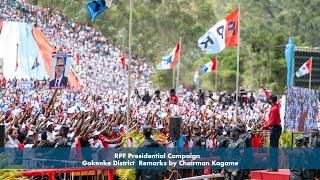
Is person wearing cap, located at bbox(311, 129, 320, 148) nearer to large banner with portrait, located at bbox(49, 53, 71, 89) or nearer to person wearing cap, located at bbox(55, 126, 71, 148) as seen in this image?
person wearing cap, located at bbox(55, 126, 71, 148)

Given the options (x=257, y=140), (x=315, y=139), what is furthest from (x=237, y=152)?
(x=257, y=140)

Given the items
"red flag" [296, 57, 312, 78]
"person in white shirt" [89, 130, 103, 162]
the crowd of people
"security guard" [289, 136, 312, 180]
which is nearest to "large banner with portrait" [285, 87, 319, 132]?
"security guard" [289, 136, 312, 180]

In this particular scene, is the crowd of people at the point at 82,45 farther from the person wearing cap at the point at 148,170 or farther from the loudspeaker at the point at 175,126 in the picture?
the person wearing cap at the point at 148,170

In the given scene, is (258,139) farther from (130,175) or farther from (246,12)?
(246,12)

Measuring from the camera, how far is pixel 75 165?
13320 mm

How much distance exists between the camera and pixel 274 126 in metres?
15.9

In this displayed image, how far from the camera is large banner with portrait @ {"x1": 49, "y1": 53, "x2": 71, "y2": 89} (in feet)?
62.4

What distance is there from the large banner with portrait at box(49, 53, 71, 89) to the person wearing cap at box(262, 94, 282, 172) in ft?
18.1

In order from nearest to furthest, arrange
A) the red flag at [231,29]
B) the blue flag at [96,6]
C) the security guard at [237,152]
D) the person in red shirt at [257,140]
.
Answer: the security guard at [237,152], the blue flag at [96,6], the person in red shirt at [257,140], the red flag at [231,29]

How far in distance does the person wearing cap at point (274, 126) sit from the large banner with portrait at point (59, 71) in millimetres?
5506

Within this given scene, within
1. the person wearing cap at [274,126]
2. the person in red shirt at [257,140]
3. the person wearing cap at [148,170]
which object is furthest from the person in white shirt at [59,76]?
the person wearing cap at [148,170]

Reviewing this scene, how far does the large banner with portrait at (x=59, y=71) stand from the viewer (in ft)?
62.4

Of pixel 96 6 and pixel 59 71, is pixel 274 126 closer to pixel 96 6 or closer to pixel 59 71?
pixel 59 71

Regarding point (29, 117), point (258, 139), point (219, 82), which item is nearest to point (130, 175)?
point (29, 117)
